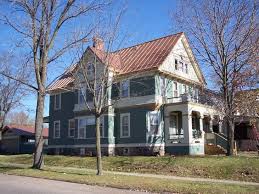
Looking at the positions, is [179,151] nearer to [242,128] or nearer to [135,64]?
[135,64]

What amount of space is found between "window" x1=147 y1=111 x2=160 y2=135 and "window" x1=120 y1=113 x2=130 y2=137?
229 cm

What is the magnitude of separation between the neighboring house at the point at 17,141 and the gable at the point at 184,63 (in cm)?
2768

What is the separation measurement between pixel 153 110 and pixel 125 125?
10.8 feet

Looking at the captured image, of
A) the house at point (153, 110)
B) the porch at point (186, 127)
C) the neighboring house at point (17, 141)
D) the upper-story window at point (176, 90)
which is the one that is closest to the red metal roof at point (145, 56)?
the house at point (153, 110)

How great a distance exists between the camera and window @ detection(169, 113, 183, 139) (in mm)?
31531

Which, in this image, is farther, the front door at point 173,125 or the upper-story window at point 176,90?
the upper-story window at point 176,90

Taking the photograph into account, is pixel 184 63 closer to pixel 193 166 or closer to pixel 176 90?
pixel 176 90

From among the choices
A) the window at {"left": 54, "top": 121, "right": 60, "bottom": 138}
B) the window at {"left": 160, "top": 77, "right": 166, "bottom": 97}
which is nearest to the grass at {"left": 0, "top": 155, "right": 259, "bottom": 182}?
the window at {"left": 160, "top": 77, "right": 166, "bottom": 97}

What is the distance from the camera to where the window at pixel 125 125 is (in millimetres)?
32156

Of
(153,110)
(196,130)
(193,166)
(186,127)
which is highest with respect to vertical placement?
(153,110)

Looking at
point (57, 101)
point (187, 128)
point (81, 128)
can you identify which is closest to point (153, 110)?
point (187, 128)

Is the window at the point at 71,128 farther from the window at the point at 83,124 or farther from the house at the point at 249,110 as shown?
the house at the point at 249,110

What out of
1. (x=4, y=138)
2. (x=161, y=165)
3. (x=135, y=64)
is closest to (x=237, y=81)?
(x=161, y=165)

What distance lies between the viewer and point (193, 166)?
2097 cm
